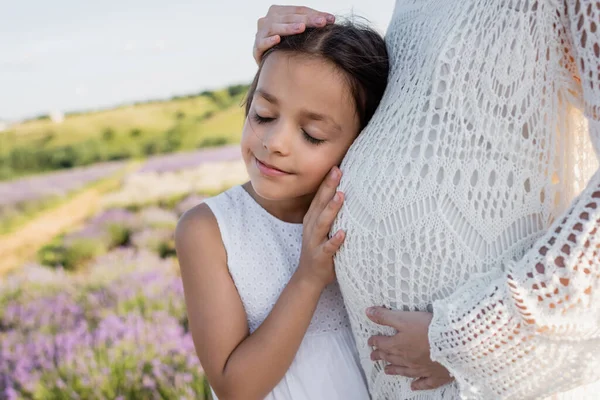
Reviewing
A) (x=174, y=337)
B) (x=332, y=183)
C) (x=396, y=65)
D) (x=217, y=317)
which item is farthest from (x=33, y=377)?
(x=396, y=65)

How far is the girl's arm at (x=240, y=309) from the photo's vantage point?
1.44m

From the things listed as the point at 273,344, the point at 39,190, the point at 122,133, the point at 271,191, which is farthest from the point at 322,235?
the point at 122,133

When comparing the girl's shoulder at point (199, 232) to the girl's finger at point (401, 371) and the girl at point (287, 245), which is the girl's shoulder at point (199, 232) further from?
the girl's finger at point (401, 371)

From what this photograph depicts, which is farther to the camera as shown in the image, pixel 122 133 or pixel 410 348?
pixel 122 133

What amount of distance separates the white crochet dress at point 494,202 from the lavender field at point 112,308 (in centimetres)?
184

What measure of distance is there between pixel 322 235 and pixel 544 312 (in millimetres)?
530

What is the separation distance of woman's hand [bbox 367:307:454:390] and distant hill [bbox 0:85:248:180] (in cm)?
337

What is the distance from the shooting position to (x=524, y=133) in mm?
1216

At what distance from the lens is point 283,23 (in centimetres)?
158

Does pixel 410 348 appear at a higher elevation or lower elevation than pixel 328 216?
lower

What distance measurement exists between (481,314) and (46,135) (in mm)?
4206

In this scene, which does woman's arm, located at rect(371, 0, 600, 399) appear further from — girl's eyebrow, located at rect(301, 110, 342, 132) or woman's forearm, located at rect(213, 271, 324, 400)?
girl's eyebrow, located at rect(301, 110, 342, 132)

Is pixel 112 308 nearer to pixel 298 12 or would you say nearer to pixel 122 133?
pixel 122 133

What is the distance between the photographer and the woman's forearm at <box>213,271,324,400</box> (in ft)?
4.74
